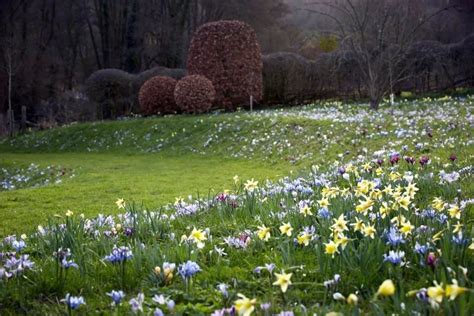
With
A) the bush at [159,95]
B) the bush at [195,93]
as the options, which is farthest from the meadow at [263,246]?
the bush at [159,95]

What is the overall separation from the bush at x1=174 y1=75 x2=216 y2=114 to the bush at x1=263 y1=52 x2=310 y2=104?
15.2ft

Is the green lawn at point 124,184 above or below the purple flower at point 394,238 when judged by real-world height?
below

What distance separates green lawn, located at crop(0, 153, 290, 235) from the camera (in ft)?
24.8

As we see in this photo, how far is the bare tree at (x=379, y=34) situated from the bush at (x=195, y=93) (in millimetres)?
6301

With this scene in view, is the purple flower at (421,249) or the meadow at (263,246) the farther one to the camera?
the purple flower at (421,249)

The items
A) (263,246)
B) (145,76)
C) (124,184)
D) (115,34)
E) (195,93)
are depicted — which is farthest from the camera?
(115,34)

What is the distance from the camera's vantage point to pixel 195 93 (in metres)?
21.8

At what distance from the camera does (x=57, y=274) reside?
2.64 m

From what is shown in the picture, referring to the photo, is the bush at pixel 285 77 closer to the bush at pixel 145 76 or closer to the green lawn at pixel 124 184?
the bush at pixel 145 76

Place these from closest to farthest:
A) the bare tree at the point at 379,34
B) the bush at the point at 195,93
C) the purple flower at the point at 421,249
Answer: the purple flower at the point at 421,249, the bare tree at the point at 379,34, the bush at the point at 195,93

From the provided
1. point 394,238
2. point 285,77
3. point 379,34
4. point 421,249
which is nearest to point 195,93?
point 285,77

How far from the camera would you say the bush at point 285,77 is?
82.8ft

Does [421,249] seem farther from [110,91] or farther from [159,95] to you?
[110,91]

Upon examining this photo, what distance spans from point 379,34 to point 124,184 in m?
11.2
